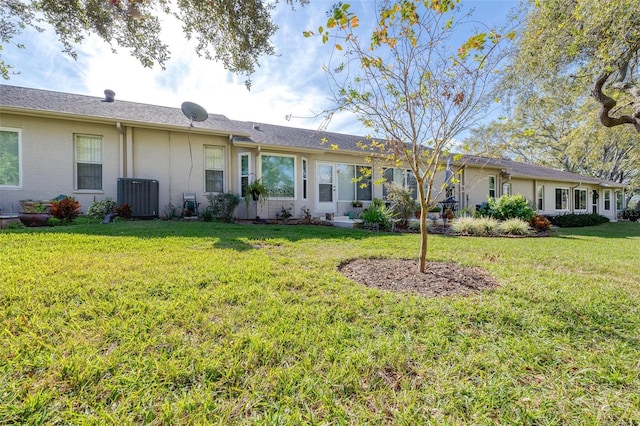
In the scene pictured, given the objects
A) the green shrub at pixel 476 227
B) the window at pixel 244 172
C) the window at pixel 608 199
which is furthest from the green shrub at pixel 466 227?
the window at pixel 608 199

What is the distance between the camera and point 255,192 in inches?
388

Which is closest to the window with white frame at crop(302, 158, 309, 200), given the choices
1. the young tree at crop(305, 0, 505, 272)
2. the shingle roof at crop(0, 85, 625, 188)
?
the shingle roof at crop(0, 85, 625, 188)

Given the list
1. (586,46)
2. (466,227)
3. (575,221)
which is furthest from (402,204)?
(575,221)

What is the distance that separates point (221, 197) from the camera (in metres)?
9.23

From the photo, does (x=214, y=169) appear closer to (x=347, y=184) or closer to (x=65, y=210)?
(x=65, y=210)

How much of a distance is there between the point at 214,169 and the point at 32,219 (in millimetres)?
4967

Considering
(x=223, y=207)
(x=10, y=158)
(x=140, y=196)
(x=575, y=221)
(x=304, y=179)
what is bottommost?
(x=575, y=221)

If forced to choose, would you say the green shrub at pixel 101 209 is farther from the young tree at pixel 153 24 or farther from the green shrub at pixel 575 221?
the green shrub at pixel 575 221

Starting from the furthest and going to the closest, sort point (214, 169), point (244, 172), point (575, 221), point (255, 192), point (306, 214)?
point (575, 221) < point (306, 214) < point (244, 172) < point (214, 169) < point (255, 192)

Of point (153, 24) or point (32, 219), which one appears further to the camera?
point (32, 219)

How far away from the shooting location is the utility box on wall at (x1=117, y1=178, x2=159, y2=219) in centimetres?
841

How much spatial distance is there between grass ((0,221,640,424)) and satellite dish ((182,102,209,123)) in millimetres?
6845

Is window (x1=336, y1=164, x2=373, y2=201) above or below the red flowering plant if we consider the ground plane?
above

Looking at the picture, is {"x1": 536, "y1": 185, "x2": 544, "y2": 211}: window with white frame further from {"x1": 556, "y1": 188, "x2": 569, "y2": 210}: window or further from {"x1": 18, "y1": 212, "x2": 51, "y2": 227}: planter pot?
{"x1": 18, "y1": 212, "x2": 51, "y2": 227}: planter pot
